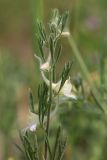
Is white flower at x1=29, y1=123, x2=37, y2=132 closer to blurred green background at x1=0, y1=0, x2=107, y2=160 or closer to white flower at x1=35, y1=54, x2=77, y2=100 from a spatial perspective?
white flower at x1=35, y1=54, x2=77, y2=100

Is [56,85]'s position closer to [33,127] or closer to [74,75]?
[33,127]

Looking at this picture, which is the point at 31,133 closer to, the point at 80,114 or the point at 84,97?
the point at 84,97

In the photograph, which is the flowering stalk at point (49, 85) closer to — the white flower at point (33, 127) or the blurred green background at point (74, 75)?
the white flower at point (33, 127)

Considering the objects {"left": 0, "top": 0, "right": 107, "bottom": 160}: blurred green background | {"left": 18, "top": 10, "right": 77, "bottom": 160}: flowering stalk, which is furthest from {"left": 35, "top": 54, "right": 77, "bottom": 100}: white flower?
{"left": 0, "top": 0, "right": 107, "bottom": 160}: blurred green background

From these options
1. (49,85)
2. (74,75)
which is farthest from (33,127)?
(74,75)

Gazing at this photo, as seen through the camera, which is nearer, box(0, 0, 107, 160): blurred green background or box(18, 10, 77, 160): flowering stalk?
box(18, 10, 77, 160): flowering stalk

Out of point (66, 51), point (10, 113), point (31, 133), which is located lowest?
point (66, 51)

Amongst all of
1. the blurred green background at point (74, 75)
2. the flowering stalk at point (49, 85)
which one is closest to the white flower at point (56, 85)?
the flowering stalk at point (49, 85)

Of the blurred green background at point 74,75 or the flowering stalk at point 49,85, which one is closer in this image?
the flowering stalk at point 49,85

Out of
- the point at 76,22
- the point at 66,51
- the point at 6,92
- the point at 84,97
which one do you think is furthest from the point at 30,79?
the point at 66,51

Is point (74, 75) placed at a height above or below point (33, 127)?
below

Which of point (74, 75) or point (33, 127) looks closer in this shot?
point (33, 127)
